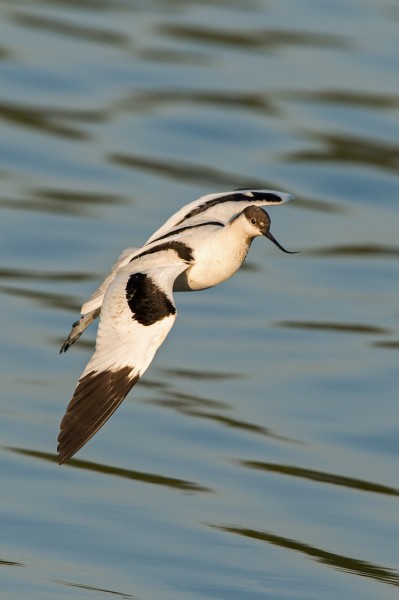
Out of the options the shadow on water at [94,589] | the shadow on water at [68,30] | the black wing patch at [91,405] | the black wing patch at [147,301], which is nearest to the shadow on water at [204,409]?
the shadow on water at [94,589]

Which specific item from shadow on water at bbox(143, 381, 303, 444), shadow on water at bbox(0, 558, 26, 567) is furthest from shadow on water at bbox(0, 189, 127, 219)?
shadow on water at bbox(0, 558, 26, 567)

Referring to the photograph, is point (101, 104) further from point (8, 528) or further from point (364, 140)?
point (8, 528)

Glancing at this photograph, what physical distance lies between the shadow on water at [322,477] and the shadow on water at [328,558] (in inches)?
46.6

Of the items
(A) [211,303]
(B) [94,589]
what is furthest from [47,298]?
(B) [94,589]

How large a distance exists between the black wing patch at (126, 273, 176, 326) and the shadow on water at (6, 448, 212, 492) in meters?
3.77

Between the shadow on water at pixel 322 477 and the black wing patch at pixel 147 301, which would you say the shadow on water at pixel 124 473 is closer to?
the shadow on water at pixel 322 477

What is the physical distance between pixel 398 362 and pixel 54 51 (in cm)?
1258

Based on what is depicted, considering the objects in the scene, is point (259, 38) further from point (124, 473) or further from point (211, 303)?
point (124, 473)

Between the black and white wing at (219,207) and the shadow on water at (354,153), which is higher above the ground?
the shadow on water at (354,153)

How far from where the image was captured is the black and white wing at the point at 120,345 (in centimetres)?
1092

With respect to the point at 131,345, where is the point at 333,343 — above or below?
above

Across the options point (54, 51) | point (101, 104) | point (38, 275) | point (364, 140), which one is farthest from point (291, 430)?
point (54, 51)

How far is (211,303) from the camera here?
19.5m

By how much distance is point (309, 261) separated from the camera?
20703 mm
